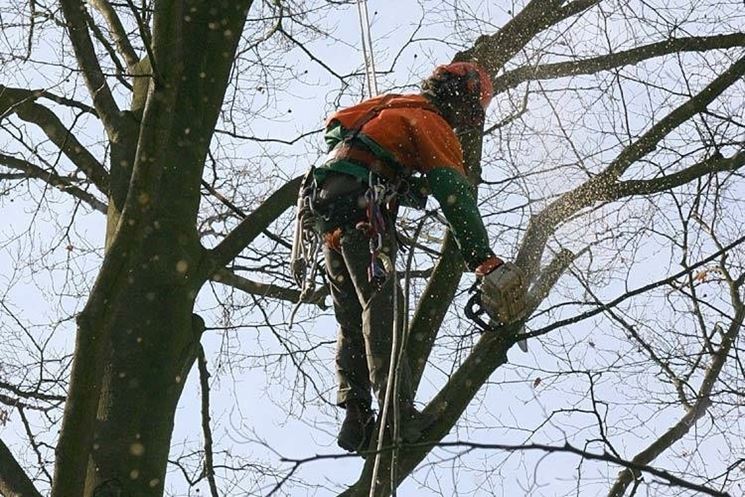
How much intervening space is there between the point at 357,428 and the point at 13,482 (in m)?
1.10

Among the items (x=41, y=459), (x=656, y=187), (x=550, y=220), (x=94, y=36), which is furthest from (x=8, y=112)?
(x=656, y=187)

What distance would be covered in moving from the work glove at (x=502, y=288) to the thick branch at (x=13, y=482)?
150 centimetres

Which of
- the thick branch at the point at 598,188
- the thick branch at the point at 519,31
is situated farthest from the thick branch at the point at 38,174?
the thick branch at the point at 598,188

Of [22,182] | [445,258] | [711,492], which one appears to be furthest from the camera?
[22,182]

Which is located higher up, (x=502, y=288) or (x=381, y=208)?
(x=381, y=208)

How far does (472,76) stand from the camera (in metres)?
3.94

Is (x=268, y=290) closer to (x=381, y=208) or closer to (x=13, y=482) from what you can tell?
(x=381, y=208)

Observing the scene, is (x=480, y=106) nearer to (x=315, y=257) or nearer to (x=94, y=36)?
(x=315, y=257)

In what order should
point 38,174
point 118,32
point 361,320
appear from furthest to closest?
point 38,174 < point 118,32 < point 361,320

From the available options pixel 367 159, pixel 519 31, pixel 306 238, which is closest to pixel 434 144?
pixel 367 159

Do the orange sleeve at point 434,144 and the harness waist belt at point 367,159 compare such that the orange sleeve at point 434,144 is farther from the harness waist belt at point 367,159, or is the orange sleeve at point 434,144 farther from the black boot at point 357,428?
the black boot at point 357,428

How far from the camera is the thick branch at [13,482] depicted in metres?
3.28

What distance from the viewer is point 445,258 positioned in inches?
151

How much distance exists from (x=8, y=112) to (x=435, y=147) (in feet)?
5.81
